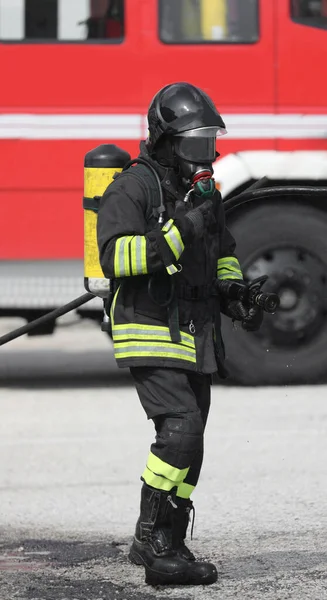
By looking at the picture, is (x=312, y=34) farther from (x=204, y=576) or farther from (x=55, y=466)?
(x=204, y=576)

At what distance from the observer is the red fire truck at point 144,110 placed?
814 cm

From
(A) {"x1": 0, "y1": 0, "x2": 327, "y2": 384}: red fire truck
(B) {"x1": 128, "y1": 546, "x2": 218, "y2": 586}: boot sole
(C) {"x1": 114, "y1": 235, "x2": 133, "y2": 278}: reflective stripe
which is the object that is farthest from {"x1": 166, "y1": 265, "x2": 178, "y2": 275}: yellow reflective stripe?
(A) {"x1": 0, "y1": 0, "x2": 327, "y2": 384}: red fire truck

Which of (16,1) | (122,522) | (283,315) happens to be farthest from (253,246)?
(122,522)

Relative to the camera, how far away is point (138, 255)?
4.20 metres

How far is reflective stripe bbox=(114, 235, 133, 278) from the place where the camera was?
166 inches

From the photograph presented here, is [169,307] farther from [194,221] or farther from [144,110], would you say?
[144,110]

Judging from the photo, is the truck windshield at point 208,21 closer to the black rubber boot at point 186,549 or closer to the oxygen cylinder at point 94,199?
the oxygen cylinder at point 94,199

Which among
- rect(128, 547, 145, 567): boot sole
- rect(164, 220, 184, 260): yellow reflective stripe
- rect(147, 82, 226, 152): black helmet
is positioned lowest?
rect(128, 547, 145, 567): boot sole

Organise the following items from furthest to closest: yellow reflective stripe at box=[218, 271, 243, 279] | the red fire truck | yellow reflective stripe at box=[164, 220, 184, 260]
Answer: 1. the red fire truck
2. yellow reflective stripe at box=[218, 271, 243, 279]
3. yellow reflective stripe at box=[164, 220, 184, 260]

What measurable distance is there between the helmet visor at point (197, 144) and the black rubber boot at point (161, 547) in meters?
1.01

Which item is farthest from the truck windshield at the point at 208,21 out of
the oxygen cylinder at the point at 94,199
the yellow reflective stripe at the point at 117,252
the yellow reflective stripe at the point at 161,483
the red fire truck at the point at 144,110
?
the yellow reflective stripe at the point at 161,483

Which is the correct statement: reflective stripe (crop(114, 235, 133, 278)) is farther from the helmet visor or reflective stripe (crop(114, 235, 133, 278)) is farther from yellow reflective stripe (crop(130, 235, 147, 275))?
the helmet visor

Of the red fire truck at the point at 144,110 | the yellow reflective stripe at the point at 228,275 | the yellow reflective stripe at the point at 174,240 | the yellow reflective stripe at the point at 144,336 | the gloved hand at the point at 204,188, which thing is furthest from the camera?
the red fire truck at the point at 144,110

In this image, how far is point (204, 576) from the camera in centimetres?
441
